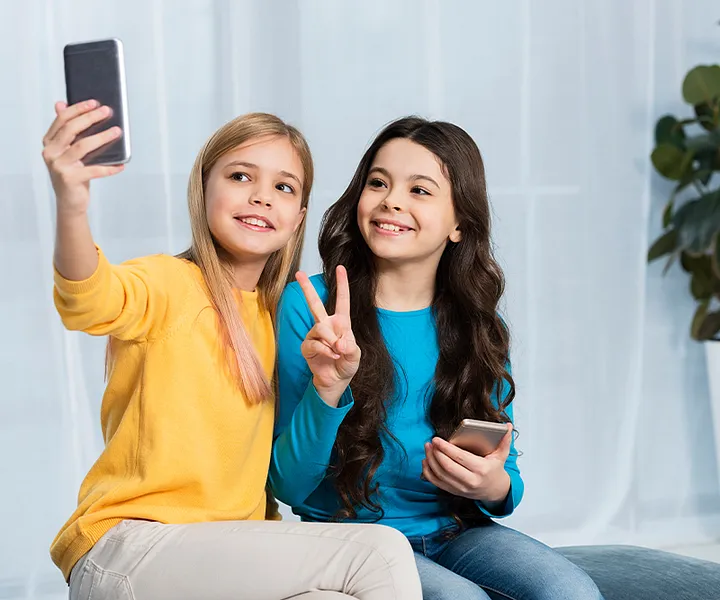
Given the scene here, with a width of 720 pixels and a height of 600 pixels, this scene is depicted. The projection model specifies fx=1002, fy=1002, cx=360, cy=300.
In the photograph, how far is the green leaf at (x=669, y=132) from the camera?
124 inches

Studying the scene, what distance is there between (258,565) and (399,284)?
2.13 feet

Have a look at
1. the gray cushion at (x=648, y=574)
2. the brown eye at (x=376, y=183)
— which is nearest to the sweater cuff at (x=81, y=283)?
the brown eye at (x=376, y=183)

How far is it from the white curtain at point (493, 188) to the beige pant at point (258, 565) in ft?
4.05

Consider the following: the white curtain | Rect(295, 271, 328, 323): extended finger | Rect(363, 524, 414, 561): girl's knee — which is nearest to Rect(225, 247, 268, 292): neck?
Rect(295, 271, 328, 323): extended finger

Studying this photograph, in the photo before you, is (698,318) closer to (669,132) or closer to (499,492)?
(669,132)

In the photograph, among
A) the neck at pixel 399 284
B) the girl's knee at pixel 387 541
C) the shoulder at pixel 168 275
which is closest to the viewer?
the girl's knee at pixel 387 541

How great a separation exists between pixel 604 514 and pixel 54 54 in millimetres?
2138


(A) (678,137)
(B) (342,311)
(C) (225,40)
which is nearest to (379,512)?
(B) (342,311)

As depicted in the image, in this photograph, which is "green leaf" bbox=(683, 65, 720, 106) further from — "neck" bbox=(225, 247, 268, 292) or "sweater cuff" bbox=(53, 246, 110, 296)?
"sweater cuff" bbox=(53, 246, 110, 296)

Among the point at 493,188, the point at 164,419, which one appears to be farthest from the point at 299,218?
the point at 493,188

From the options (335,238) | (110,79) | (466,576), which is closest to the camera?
(110,79)

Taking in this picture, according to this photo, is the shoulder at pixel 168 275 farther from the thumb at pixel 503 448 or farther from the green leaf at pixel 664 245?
the green leaf at pixel 664 245

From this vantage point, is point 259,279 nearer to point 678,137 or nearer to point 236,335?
point 236,335

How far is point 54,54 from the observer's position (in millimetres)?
2451
